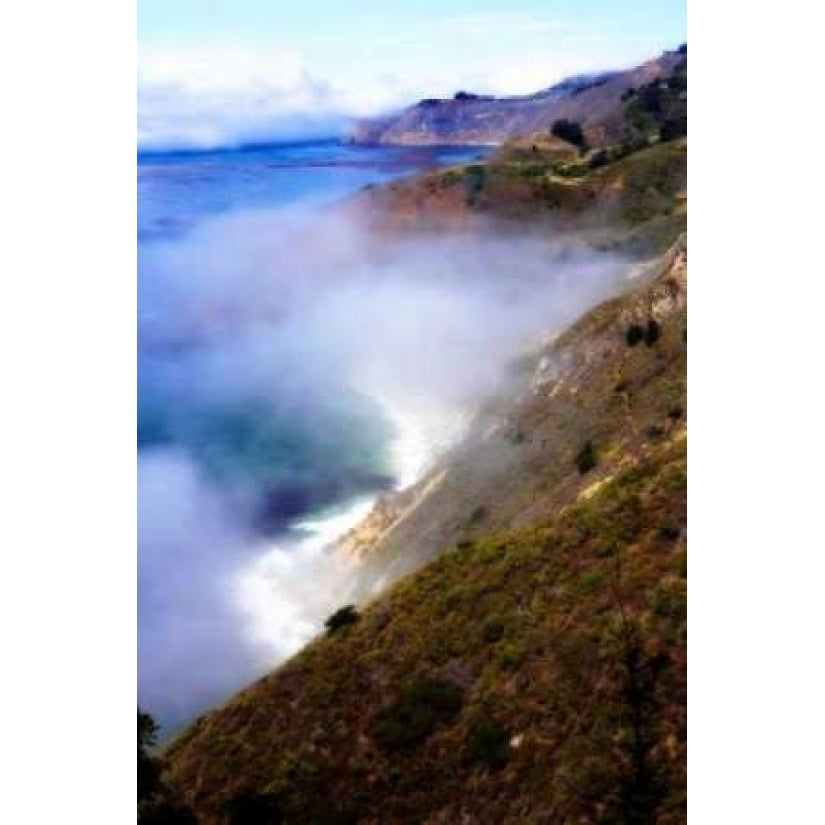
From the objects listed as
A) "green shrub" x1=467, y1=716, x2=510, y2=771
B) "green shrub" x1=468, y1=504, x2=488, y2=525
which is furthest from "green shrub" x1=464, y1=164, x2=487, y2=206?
"green shrub" x1=467, y1=716, x2=510, y2=771

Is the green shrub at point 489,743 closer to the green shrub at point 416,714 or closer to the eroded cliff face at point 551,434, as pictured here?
the green shrub at point 416,714

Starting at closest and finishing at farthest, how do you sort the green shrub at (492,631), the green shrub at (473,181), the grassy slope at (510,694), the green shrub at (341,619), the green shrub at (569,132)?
the grassy slope at (510,694)
the green shrub at (492,631)
the green shrub at (341,619)
the green shrub at (569,132)
the green shrub at (473,181)

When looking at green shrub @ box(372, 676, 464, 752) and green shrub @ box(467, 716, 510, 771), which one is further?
green shrub @ box(372, 676, 464, 752)

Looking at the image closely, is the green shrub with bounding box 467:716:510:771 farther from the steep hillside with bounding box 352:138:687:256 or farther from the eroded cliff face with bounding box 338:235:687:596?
the steep hillside with bounding box 352:138:687:256

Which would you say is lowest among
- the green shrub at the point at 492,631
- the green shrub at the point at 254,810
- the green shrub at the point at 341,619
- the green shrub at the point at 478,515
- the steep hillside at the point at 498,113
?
the green shrub at the point at 254,810

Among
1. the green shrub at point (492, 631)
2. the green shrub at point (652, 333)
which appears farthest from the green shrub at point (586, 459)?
the green shrub at point (492, 631)

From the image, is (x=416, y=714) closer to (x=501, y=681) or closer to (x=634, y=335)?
(x=501, y=681)
